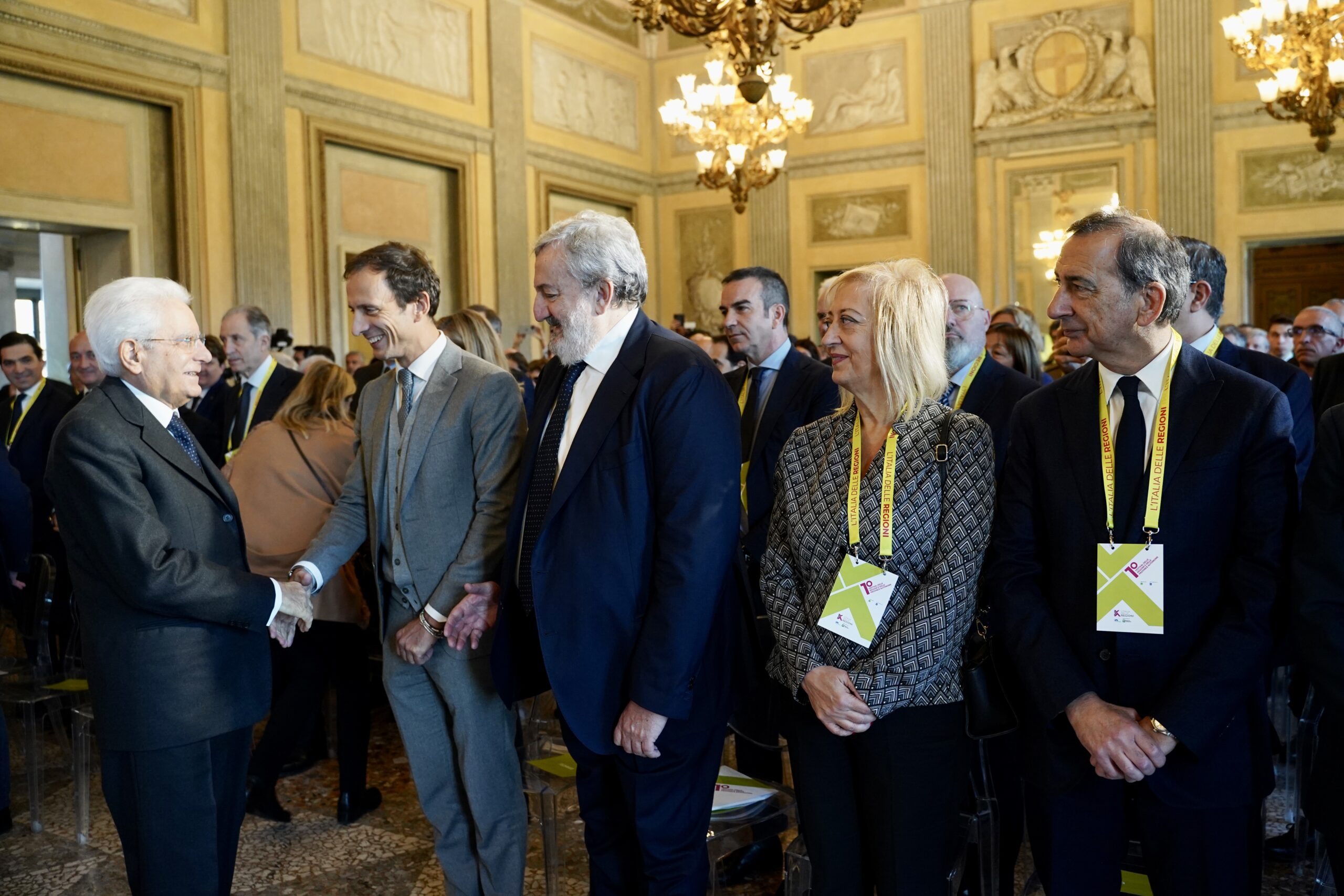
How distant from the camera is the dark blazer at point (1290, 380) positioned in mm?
2973

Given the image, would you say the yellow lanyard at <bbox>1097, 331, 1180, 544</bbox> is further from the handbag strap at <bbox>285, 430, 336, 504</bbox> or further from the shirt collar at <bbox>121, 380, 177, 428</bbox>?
the handbag strap at <bbox>285, 430, 336, 504</bbox>

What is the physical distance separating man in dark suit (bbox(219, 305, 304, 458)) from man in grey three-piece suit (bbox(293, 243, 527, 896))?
91.9 inches

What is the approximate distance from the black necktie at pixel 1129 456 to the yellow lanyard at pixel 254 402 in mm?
3956

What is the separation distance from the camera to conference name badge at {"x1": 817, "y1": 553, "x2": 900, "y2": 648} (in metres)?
1.98

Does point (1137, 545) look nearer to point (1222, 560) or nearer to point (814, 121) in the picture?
point (1222, 560)

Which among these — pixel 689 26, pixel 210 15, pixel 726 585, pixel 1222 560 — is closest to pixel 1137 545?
pixel 1222 560

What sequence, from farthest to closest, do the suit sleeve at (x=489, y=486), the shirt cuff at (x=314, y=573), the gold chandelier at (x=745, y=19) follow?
the gold chandelier at (x=745, y=19)
the shirt cuff at (x=314, y=573)
the suit sleeve at (x=489, y=486)

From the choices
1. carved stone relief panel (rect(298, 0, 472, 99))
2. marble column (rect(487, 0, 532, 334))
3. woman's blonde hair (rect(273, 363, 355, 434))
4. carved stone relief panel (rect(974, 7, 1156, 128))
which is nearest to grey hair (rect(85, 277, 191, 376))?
woman's blonde hair (rect(273, 363, 355, 434))

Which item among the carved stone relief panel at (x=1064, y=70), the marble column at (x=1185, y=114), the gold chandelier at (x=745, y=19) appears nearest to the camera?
the gold chandelier at (x=745, y=19)

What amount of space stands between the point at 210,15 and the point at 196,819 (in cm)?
839

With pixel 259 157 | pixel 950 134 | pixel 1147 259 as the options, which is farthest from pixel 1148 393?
pixel 950 134

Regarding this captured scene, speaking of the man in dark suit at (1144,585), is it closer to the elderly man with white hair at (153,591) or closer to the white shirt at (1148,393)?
the white shirt at (1148,393)

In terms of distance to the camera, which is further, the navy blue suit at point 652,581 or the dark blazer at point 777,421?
the dark blazer at point 777,421

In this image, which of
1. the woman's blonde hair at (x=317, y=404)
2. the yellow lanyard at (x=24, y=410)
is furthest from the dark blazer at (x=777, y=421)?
the yellow lanyard at (x=24, y=410)
